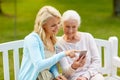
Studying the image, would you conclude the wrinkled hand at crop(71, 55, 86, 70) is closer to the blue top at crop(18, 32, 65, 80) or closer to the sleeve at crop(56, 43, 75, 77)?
A: the sleeve at crop(56, 43, 75, 77)

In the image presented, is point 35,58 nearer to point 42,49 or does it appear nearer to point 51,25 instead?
point 42,49

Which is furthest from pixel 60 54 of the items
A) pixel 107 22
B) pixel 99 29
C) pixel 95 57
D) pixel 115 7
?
pixel 115 7

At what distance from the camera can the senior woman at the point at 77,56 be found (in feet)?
14.3

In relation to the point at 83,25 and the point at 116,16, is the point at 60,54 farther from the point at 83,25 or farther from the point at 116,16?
the point at 116,16

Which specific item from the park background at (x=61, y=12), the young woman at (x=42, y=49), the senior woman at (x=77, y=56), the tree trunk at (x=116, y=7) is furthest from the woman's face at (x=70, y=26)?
the tree trunk at (x=116, y=7)

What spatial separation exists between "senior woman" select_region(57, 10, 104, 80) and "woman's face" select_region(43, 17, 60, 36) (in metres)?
0.16

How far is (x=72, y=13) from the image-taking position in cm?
432

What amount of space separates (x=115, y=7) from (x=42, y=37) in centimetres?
774

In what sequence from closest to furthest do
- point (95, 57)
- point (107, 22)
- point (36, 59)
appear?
1. point (36, 59)
2. point (95, 57)
3. point (107, 22)

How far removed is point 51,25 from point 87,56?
56 cm

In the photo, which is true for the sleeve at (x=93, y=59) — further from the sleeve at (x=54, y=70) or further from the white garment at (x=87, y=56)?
the sleeve at (x=54, y=70)

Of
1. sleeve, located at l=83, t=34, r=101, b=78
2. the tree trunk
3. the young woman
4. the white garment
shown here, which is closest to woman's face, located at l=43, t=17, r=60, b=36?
the young woman

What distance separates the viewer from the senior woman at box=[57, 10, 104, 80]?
4.36 metres

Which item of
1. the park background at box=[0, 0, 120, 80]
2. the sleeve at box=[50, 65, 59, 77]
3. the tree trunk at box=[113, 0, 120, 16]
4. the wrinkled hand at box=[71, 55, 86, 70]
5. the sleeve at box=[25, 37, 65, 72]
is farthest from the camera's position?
the tree trunk at box=[113, 0, 120, 16]
